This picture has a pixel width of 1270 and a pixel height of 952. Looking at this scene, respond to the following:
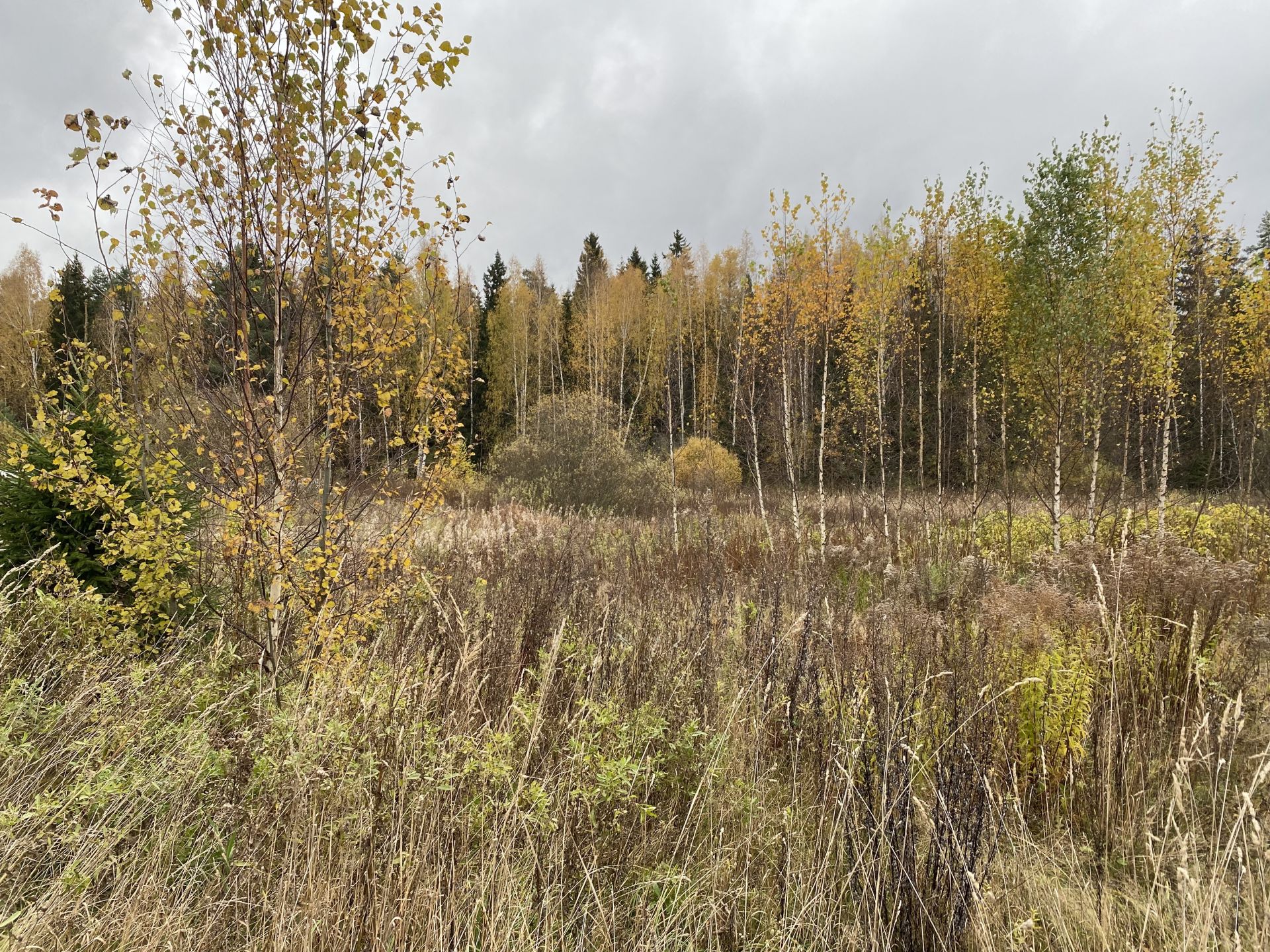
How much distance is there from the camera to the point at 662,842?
2.16 meters

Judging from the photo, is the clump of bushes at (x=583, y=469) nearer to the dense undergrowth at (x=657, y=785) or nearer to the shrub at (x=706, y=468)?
the shrub at (x=706, y=468)

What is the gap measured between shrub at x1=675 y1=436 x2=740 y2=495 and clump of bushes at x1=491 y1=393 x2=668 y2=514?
1242 millimetres

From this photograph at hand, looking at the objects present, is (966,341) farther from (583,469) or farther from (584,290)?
(584,290)

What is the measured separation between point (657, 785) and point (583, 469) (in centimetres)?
1241

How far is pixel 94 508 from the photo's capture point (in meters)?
3.80

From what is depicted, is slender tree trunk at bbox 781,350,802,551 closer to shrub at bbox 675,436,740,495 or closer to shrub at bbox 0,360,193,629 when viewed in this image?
shrub at bbox 675,436,740,495

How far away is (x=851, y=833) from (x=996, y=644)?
5.35ft

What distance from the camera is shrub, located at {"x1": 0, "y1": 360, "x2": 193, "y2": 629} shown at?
3.42 m

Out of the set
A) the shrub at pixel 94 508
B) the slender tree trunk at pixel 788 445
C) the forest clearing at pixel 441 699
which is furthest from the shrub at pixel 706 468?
the shrub at pixel 94 508

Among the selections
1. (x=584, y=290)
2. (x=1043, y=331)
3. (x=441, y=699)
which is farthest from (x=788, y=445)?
(x=584, y=290)

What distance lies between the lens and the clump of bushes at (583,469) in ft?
47.6

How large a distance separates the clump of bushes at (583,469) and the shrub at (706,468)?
1242 mm

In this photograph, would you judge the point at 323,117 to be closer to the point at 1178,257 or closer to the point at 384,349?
the point at 384,349

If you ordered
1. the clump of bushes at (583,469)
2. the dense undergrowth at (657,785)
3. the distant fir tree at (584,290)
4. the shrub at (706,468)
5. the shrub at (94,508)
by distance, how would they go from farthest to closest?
1. the distant fir tree at (584,290)
2. the shrub at (706,468)
3. the clump of bushes at (583,469)
4. the shrub at (94,508)
5. the dense undergrowth at (657,785)
